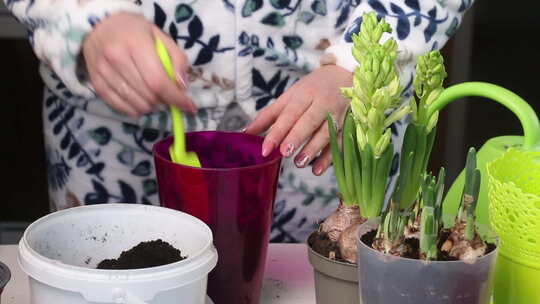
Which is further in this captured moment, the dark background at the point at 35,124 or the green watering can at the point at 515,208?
the dark background at the point at 35,124

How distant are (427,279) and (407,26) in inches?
13.0

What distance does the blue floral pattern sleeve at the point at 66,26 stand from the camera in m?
0.67

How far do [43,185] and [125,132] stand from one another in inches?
53.2

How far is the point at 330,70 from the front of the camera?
2.36ft

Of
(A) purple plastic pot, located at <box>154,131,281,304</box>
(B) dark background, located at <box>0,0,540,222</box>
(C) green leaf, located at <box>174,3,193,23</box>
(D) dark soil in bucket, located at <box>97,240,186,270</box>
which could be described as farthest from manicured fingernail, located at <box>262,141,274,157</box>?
(B) dark background, located at <box>0,0,540,222</box>

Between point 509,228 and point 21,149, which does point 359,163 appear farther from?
point 21,149

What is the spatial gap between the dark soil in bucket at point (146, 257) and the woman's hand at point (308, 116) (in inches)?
5.1

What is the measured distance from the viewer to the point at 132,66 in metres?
0.61

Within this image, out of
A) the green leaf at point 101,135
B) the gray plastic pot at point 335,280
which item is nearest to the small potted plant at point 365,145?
the gray plastic pot at point 335,280

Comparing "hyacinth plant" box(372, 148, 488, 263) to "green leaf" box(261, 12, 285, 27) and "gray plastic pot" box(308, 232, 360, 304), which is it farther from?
"green leaf" box(261, 12, 285, 27)

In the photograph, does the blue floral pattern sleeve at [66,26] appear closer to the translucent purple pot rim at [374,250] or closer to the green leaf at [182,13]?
the green leaf at [182,13]

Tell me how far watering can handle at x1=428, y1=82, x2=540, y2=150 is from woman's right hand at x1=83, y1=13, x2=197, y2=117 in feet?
0.59

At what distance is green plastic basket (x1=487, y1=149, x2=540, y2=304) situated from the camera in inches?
20.2

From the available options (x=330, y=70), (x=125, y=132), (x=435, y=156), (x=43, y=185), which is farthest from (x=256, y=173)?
(x=43, y=185)
